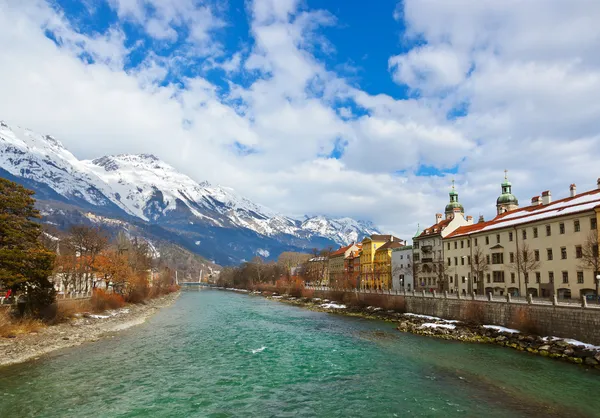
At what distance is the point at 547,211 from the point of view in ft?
192

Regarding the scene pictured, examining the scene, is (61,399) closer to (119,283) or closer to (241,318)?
(241,318)

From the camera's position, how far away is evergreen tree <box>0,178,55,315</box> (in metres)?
42.0

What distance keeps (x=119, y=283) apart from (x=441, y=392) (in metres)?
76.0

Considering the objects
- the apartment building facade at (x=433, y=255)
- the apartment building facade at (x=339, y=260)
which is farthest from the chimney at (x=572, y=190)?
the apartment building facade at (x=339, y=260)

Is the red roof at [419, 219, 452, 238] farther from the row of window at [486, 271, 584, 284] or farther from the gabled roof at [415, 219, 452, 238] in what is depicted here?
the row of window at [486, 271, 584, 284]

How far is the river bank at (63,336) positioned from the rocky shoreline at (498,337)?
123 ft

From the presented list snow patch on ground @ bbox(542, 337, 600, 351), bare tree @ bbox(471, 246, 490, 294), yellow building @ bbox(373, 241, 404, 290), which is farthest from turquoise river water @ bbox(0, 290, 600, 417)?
yellow building @ bbox(373, 241, 404, 290)

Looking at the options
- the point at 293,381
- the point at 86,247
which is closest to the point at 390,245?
the point at 86,247

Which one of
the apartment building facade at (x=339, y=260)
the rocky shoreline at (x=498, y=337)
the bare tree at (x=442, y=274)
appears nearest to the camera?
the rocky shoreline at (x=498, y=337)

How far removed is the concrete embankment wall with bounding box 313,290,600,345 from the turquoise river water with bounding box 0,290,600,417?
5100 mm

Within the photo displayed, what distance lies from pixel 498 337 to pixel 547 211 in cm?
2404

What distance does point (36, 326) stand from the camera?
4509cm

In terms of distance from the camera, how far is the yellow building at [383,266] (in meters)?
118

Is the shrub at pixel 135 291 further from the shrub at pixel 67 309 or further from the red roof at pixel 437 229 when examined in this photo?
the red roof at pixel 437 229
